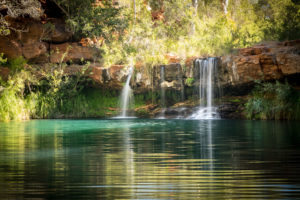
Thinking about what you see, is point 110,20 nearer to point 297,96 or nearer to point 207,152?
point 297,96

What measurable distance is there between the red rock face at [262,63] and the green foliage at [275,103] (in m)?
0.75

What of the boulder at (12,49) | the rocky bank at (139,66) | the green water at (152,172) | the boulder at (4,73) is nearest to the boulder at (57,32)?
the rocky bank at (139,66)

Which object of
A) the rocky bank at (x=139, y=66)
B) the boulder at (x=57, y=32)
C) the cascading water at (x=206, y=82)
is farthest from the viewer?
the boulder at (x=57, y=32)

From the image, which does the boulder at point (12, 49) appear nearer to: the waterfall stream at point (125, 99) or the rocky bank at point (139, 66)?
the rocky bank at point (139, 66)

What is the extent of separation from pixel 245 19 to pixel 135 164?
34.7 metres

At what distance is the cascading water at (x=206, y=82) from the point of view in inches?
997

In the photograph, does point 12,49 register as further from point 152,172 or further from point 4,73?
point 152,172

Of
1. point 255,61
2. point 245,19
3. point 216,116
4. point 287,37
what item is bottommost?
point 216,116

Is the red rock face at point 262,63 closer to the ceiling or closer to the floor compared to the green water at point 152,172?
closer to the ceiling

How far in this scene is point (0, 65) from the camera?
26.6 m

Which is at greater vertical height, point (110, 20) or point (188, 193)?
point (110, 20)

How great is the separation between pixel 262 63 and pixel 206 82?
13.1ft

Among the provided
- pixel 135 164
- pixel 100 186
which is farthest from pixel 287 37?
pixel 100 186

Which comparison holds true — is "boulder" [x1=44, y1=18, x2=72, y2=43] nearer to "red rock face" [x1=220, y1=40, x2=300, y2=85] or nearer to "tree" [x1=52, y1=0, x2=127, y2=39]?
"tree" [x1=52, y1=0, x2=127, y2=39]
